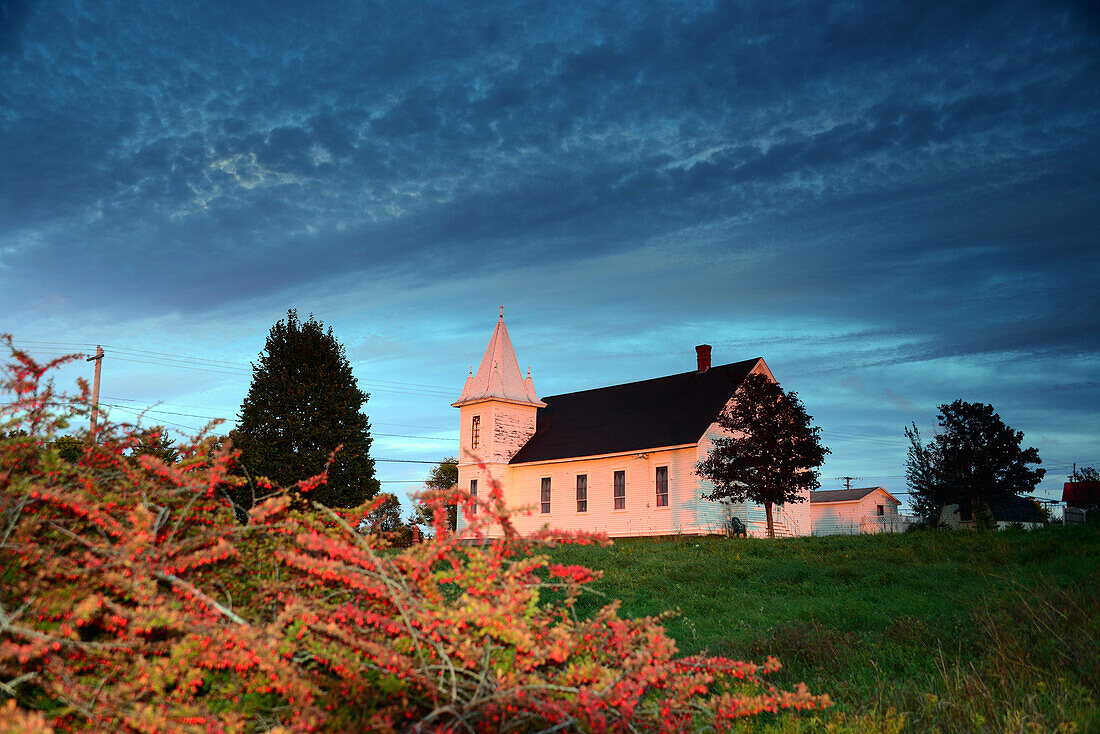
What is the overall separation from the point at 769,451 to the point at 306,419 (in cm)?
1702

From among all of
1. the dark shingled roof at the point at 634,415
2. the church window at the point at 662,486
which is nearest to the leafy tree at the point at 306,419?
the dark shingled roof at the point at 634,415

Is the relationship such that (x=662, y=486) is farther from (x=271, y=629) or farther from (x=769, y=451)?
(x=271, y=629)

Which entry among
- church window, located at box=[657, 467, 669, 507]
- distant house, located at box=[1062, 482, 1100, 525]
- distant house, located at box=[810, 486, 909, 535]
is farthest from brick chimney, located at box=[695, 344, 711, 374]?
distant house, located at box=[810, 486, 909, 535]

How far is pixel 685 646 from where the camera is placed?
8969mm

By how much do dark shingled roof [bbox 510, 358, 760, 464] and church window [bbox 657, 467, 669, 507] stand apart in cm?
108

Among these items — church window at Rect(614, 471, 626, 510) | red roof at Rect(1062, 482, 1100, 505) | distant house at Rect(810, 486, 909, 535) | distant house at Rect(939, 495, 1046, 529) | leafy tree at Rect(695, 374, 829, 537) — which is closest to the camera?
leafy tree at Rect(695, 374, 829, 537)

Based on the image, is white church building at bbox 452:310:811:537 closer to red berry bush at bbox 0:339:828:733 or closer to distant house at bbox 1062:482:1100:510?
distant house at bbox 1062:482:1100:510

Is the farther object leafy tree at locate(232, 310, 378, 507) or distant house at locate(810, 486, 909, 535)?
distant house at locate(810, 486, 909, 535)

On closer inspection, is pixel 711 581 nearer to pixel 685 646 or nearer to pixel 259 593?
pixel 685 646

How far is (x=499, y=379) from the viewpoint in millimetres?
35281

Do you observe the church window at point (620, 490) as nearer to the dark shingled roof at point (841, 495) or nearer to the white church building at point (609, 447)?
the white church building at point (609, 447)

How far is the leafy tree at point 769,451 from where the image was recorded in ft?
86.6

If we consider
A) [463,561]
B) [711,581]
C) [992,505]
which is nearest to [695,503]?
[711,581]

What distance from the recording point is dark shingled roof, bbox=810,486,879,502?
191 ft
